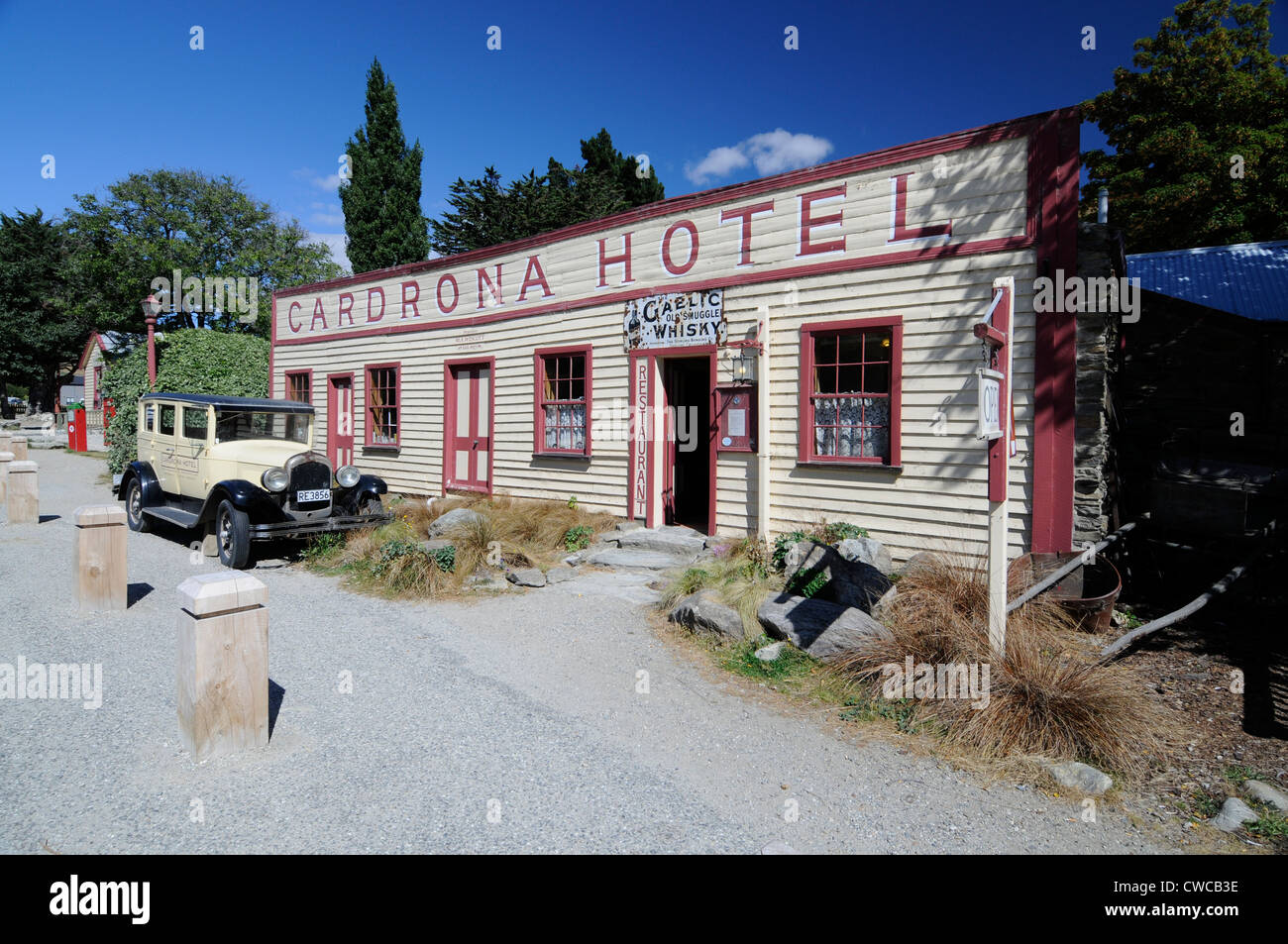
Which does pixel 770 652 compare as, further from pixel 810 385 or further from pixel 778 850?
pixel 810 385

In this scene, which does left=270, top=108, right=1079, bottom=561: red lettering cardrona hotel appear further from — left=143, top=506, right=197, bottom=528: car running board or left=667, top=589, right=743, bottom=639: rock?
left=143, top=506, right=197, bottom=528: car running board

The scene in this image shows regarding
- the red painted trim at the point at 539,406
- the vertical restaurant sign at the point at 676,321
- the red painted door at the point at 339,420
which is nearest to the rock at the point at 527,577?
the red painted trim at the point at 539,406

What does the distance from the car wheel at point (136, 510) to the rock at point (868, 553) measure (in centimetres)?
976

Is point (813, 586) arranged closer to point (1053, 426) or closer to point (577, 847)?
point (1053, 426)

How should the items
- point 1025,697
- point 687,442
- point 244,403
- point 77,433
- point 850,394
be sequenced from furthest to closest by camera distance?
1. point 77,433
2. point 687,442
3. point 244,403
4. point 850,394
5. point 1025,697

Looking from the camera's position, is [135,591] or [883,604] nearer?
[883,604]

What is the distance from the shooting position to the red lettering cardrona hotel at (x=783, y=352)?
7286mm

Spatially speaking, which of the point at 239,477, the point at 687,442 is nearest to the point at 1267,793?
the point at 687,442

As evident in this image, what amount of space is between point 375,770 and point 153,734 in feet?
4.73

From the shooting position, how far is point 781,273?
349 inches

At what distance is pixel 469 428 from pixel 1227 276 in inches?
511

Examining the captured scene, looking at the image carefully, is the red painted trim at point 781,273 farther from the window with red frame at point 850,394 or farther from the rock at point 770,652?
the rock at point 770,652
